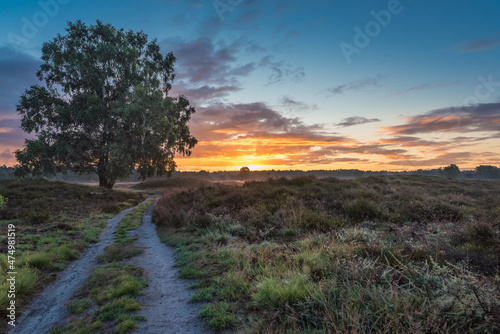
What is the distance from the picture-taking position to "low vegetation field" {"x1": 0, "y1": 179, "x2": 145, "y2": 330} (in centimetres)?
705

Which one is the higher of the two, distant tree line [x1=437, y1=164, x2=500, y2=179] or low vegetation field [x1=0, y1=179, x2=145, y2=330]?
distant tree line [x1=437, y1=164, x2=500, y2=179]

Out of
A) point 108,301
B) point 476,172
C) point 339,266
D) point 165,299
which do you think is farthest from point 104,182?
point 476,172

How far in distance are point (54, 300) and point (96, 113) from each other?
27.1 m

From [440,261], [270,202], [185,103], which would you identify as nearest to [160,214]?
[270,202]

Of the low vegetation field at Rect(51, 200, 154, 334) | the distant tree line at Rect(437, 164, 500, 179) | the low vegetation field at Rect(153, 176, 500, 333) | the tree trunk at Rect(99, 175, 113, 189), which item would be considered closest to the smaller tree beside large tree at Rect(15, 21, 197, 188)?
the tree trunk at Rect(99, 175, 113, 189)

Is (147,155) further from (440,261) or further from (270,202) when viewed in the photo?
(440,261)

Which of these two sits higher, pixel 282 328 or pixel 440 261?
pixel 440 261

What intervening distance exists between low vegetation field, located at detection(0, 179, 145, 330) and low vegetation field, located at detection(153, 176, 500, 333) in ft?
14.0

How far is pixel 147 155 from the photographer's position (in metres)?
29.7

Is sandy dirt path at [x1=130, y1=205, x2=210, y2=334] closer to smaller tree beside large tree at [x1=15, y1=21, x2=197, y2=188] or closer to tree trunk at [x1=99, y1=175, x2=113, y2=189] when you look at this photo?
smaller tree beside large tree at [x1=15, y1=21, x2=197, y2=188]

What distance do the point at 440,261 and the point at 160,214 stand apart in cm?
1643

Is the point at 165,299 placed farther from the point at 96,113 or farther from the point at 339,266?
the point at 96,113

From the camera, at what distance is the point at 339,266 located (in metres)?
5.27

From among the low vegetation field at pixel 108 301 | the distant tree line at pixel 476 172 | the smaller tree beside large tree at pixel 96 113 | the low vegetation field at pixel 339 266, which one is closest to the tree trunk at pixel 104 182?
the smaller tree beside large tree at pixel 96 113
